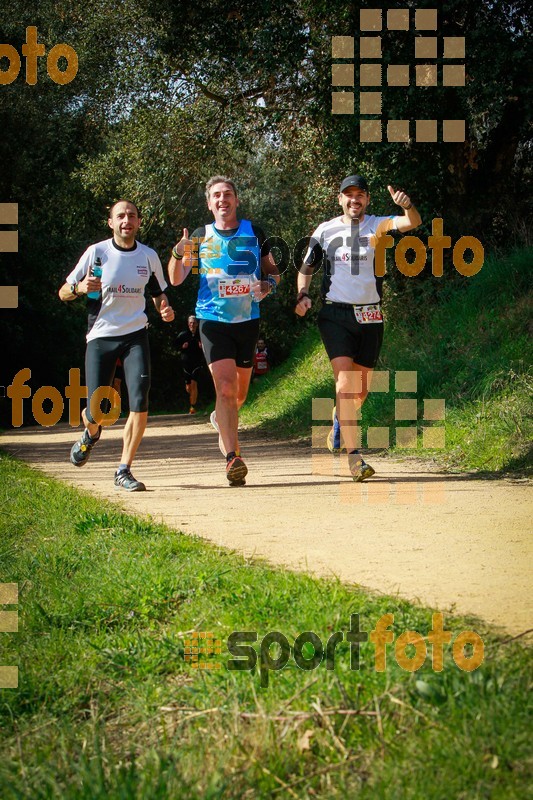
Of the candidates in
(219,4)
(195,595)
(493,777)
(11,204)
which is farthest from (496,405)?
(11,204)

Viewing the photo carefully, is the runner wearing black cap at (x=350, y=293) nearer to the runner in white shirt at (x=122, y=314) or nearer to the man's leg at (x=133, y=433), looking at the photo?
the runner in white shirt at (x=122, y=314)

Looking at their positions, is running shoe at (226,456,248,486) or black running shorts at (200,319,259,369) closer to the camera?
running shoe at (226,456,248,486)

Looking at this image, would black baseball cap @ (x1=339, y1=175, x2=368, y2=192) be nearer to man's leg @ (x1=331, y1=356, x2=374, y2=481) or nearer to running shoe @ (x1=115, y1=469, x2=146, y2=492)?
man's leg @ (x1=331, y1=356, x2=374, y2=481)

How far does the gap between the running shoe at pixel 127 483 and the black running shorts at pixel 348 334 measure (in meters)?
1.87

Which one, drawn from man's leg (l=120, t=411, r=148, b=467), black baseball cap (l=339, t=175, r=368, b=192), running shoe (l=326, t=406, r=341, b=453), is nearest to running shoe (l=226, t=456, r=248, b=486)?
man's leg (l=120, t=411, r=148, b=467)

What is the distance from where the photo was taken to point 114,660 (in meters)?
3.42

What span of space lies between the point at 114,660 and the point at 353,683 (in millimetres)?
951

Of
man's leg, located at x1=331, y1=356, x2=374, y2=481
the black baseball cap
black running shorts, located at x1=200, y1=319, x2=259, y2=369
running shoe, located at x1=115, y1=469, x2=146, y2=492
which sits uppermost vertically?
the black baseball cap

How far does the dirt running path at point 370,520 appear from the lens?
4117 millimetres

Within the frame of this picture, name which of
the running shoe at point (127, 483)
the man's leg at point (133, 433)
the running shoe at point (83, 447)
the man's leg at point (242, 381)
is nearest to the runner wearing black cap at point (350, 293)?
the man's leg at point (242, 381)

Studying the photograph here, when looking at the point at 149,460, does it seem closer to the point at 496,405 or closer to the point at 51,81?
the point at 496,405

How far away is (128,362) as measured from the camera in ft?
26.7

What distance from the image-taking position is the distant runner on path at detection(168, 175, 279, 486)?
7992 millimetres

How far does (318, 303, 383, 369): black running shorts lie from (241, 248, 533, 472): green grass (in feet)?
4.42
